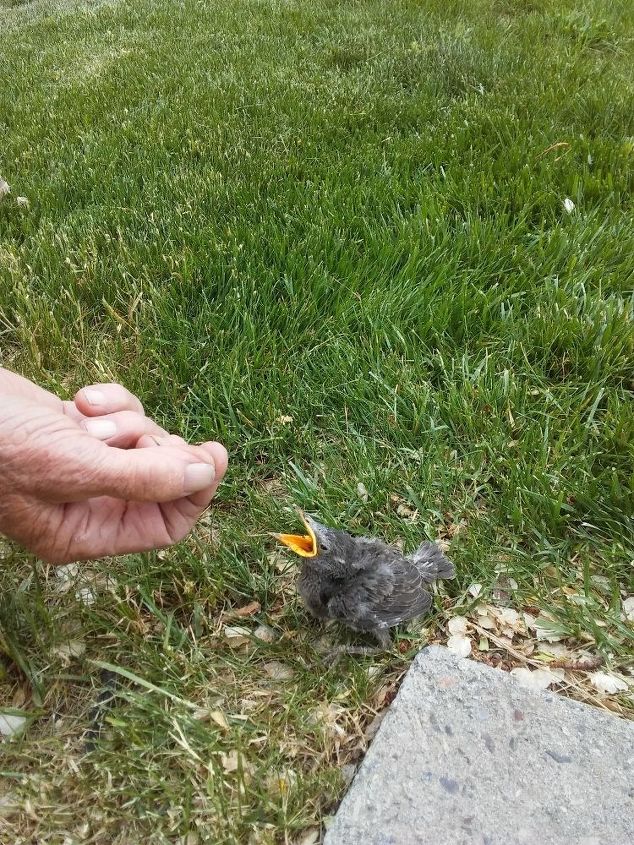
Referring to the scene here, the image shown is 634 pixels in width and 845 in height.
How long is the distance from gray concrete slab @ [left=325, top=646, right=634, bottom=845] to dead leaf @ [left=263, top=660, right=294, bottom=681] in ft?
Answer: 1.16

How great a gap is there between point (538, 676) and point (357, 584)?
0.64 meters

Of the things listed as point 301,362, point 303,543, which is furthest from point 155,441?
point 301,362

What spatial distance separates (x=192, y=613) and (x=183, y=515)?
0.48m

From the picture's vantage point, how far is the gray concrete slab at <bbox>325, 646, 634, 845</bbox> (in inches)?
65.9

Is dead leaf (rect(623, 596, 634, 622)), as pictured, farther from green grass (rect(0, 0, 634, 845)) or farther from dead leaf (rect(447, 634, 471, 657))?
dead leaf (rect(447, 634, 471, 657))

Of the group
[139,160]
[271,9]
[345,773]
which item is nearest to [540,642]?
[345,773]

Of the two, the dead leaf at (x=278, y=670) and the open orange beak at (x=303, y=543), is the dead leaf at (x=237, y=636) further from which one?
the open orange beak at (x=303, y=543)

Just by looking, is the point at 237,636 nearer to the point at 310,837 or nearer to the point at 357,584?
the point at 357,584

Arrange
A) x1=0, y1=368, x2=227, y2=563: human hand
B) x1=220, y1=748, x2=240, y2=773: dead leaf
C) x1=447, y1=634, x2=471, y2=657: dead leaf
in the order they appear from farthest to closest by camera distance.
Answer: x1=447, y1=634, x2=471, y2=657: dead leaf
x1=220, y1=748, x2=240, y2=773: dead leaf
x1=0, y1=368, x2=227, y2=563: human hand

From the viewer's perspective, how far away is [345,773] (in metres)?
1.83

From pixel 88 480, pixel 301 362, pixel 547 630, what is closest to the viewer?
pixel 88 480

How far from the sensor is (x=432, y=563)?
2221mm

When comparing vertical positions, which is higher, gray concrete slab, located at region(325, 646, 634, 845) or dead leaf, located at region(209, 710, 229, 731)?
dead leaf, located at region(209, 710, 229, 731)

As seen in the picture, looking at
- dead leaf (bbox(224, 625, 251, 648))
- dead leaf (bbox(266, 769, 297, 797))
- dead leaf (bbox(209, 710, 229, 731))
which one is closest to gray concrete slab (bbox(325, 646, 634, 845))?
dead leaf (bbox(266, 769, 297, 797))
